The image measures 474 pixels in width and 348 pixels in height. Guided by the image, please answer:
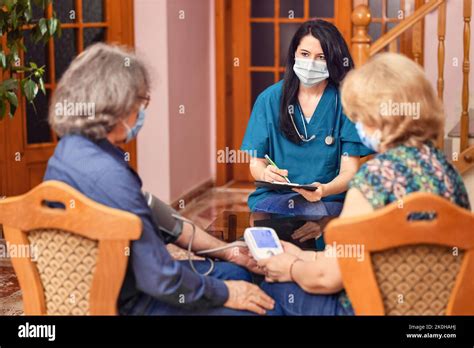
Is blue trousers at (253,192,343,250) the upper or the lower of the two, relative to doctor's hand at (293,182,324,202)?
lower

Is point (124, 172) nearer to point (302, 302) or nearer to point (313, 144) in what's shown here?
point (302, 302)

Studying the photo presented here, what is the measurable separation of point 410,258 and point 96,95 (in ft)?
2.59

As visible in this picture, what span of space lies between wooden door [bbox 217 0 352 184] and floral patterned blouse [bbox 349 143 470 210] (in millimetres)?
5186

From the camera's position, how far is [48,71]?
6055 mm

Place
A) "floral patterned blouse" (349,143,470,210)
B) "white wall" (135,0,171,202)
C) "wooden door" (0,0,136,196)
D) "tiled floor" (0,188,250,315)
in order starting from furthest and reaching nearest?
"white wall" (135,0,171,202)
"wooden door" (0,0,136,196)
"tiled floor" (0,188,250,315)
"floral patterned blouse" (349,143,470,210)

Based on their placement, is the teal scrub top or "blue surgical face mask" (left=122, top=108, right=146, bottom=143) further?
the teal scrub top

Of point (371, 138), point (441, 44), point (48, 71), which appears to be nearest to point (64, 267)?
point (371, 138)

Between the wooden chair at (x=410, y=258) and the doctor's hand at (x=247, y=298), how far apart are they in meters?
0.26

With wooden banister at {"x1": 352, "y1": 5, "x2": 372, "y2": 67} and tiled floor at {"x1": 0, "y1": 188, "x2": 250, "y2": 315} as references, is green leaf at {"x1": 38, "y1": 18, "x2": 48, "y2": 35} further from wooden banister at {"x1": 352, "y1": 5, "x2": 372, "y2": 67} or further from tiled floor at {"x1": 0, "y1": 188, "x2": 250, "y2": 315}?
wooden banister at {"x1": 352, "y1": 5, "x2": 372, "y2": 67}

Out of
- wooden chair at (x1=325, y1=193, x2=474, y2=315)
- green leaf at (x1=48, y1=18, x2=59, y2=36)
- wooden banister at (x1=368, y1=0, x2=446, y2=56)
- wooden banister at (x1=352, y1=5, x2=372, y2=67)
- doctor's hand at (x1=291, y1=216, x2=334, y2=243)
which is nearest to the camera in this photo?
wooden chair at (x1=325, y1=193, x2=474, y2=315)

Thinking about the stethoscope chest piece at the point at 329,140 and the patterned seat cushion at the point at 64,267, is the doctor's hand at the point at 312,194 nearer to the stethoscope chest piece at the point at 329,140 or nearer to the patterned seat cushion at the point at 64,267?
the stethoscope chest piece at the point at 329,140

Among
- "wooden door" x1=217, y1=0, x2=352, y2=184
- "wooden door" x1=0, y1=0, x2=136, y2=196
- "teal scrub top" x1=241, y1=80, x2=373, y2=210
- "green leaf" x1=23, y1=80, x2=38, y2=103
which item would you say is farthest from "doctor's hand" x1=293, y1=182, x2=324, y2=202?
"wooden door" x1=217, y1=0, x2=352, y2=184

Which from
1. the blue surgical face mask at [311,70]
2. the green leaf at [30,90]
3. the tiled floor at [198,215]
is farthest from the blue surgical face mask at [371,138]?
the green leaf at [30,90]

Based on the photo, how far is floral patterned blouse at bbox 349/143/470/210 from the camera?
1.91m
